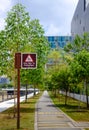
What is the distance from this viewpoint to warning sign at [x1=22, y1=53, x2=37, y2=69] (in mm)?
20413

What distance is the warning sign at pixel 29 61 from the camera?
804 inches

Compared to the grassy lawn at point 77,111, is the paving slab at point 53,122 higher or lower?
higher

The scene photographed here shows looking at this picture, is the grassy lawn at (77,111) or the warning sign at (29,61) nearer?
the warning sign at (29,61)

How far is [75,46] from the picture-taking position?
47.7 meters

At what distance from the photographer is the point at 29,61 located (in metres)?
20.5

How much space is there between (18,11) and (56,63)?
4905 cm

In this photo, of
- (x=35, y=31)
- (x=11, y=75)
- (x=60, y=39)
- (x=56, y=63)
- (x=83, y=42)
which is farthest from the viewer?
(x=60, y=39)

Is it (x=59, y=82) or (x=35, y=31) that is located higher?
(x=35, y=31)

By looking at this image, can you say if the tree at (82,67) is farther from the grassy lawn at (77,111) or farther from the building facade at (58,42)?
the building facade at (58,42)

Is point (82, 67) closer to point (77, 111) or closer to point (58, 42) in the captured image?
point (77, 111)

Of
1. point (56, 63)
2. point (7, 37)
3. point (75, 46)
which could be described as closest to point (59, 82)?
point (75, 46)

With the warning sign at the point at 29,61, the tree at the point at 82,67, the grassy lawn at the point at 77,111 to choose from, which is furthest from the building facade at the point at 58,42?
the warning sign at the point at 29,61

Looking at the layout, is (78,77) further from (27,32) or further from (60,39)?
(60,39)

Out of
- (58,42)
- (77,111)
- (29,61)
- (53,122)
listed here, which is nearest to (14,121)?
(53,122)
